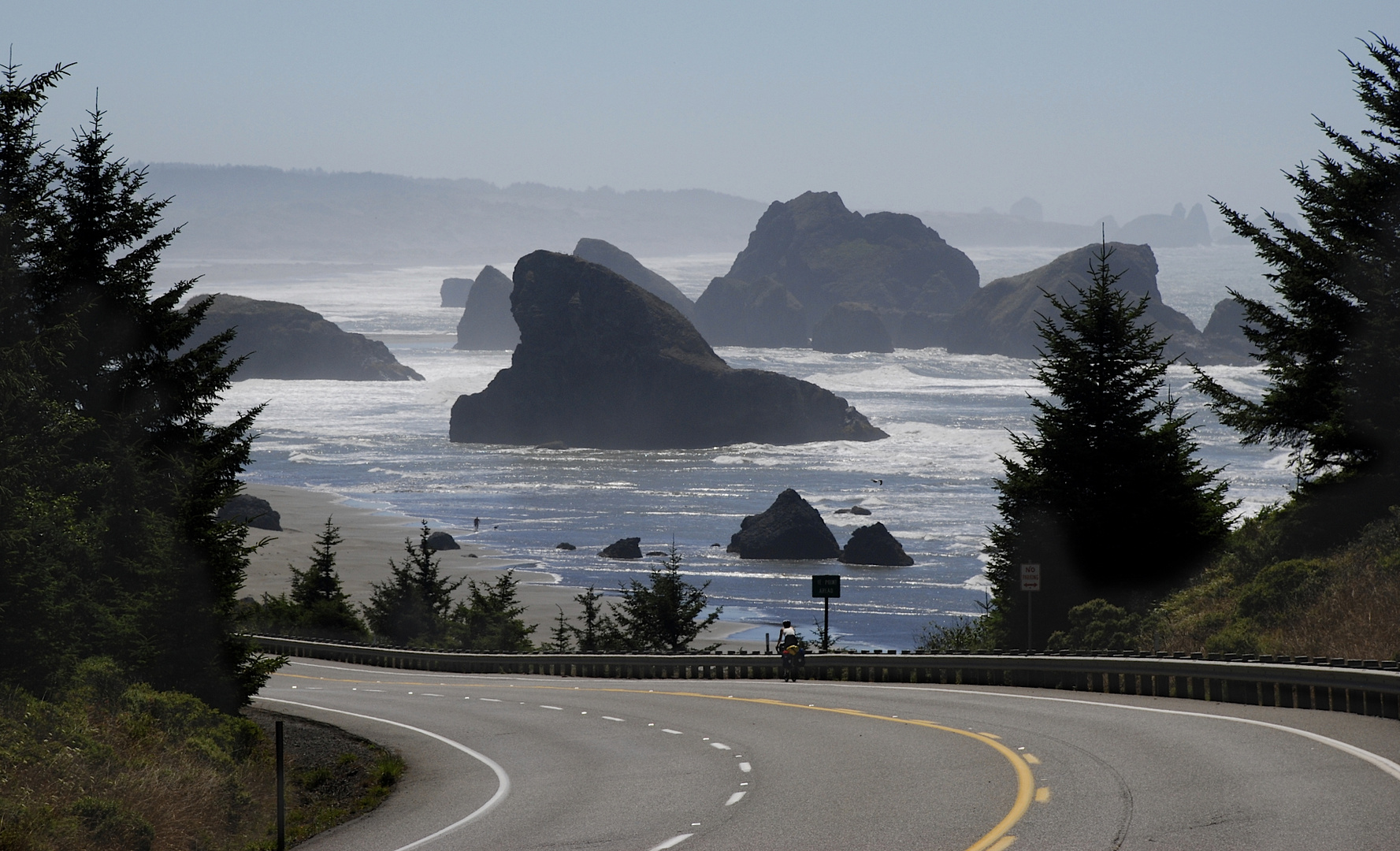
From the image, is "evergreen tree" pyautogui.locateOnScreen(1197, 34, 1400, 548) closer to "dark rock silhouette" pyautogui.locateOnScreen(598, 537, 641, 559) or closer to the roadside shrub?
the roadside shrub

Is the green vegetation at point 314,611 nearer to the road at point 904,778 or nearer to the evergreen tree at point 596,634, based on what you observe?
the evergreen tree at point 596,634

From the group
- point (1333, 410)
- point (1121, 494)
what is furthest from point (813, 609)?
point (1333, 410)

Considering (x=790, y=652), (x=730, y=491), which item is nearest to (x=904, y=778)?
(x=790, y=652)

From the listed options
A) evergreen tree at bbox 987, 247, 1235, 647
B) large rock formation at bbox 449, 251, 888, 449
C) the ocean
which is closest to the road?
evergreen tree at bbox 987, 247, 1235, 647

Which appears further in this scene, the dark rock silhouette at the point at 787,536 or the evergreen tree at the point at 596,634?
the dark rock silhouette at the point at 787,536

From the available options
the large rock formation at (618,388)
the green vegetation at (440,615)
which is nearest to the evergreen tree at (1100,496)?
the green vegetation at (440,615)

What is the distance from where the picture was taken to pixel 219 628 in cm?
2088

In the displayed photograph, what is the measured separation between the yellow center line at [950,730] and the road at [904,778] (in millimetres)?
52

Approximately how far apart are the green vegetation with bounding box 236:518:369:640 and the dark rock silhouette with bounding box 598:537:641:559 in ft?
64.9

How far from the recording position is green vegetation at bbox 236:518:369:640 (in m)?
55.9

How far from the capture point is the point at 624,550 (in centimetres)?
7956

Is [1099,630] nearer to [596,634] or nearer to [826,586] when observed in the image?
[826,586]

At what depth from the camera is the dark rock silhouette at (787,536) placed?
267 feet

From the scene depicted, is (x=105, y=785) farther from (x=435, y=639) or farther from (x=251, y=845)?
(x=435, y=639)
